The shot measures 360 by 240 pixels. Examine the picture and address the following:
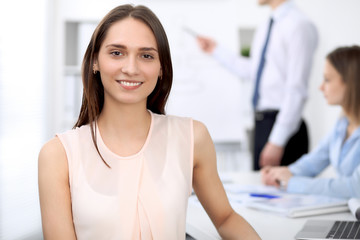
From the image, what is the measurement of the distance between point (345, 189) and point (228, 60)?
198 cm

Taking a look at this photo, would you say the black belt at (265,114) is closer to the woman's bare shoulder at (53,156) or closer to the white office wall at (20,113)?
the white office wall at (20,113)

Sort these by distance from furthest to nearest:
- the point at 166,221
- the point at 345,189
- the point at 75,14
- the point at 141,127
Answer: the point at 75,14 < the point at 345,189 < the point at 141,127 < the point at 166,221

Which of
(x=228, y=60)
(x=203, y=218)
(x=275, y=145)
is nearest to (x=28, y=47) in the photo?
(x=203, y=218)

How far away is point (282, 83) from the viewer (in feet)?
9.29

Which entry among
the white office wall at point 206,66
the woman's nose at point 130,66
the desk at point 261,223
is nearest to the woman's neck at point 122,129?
the woman's nose at point 130,66

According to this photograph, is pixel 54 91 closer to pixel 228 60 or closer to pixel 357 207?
pixel 228 60

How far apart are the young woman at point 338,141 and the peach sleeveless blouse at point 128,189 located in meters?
0.74

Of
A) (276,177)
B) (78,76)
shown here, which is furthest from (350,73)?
(78,76)

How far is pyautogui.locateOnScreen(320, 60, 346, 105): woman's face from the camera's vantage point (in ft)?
6.83

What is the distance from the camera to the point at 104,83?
3.86 feet

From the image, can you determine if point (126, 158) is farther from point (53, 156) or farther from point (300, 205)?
point (300, 205)

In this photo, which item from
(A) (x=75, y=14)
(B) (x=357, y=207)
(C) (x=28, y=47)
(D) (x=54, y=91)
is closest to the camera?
(B) (x=357, y=207)

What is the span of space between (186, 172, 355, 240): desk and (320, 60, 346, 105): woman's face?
2.42ft

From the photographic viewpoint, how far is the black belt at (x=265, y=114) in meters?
2.86
